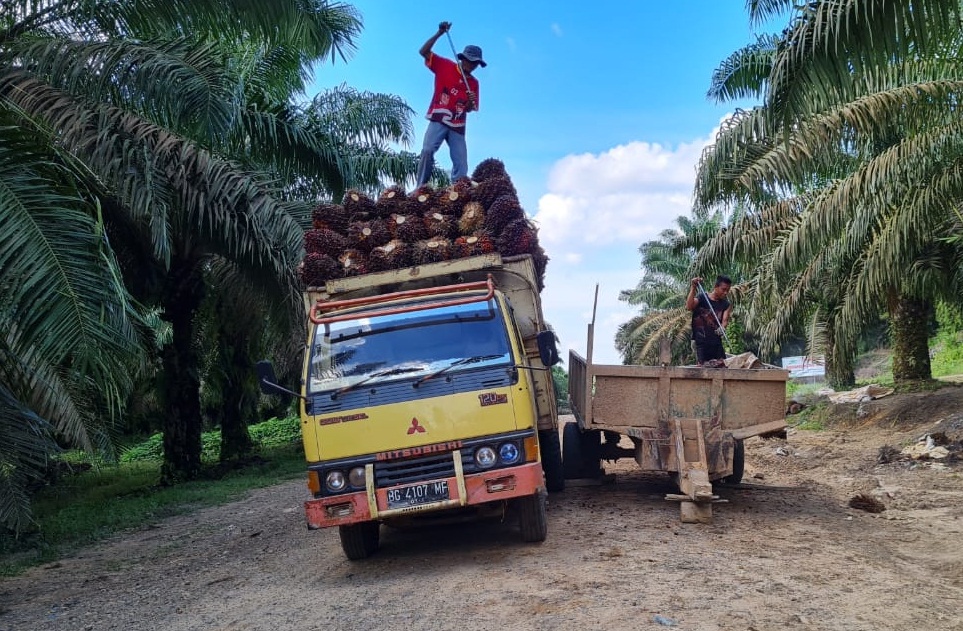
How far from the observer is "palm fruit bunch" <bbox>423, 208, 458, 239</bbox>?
8023 millimetres

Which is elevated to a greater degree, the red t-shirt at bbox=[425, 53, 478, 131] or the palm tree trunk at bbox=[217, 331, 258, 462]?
the red t-shirt at bbox=[425, 53, 478, 131]

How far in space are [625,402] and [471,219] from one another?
2378 mm

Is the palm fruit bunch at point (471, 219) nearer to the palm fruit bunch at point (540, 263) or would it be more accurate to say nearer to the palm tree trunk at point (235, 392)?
the palm fruit bunch at point (540, 263)

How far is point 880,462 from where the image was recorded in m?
11.3

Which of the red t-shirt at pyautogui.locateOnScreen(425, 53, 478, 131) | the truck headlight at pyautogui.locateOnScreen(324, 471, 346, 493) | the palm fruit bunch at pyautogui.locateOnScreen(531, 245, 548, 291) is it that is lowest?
the truck headlight at pyautogui.locateOnScreen(324, 471, 346, 493)

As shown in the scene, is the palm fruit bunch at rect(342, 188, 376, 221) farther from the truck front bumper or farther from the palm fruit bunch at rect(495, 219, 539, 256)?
the truck front bumper

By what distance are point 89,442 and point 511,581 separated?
26.8 ft

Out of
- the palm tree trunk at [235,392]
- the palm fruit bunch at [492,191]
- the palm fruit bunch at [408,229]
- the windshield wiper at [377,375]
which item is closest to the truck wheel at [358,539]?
the windshield wiper at [377,375]

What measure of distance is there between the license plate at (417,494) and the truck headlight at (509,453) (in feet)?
1.59

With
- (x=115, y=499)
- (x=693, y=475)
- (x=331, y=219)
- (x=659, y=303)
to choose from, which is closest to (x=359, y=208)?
(x=331, y=219)

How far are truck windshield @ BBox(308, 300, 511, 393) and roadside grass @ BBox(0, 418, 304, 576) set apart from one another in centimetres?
454

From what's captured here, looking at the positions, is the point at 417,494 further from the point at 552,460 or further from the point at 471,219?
the point at 471,219

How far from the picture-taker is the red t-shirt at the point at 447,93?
10.5m

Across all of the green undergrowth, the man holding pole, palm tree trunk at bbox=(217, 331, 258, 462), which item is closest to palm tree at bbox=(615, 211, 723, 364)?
the green undergrowth
